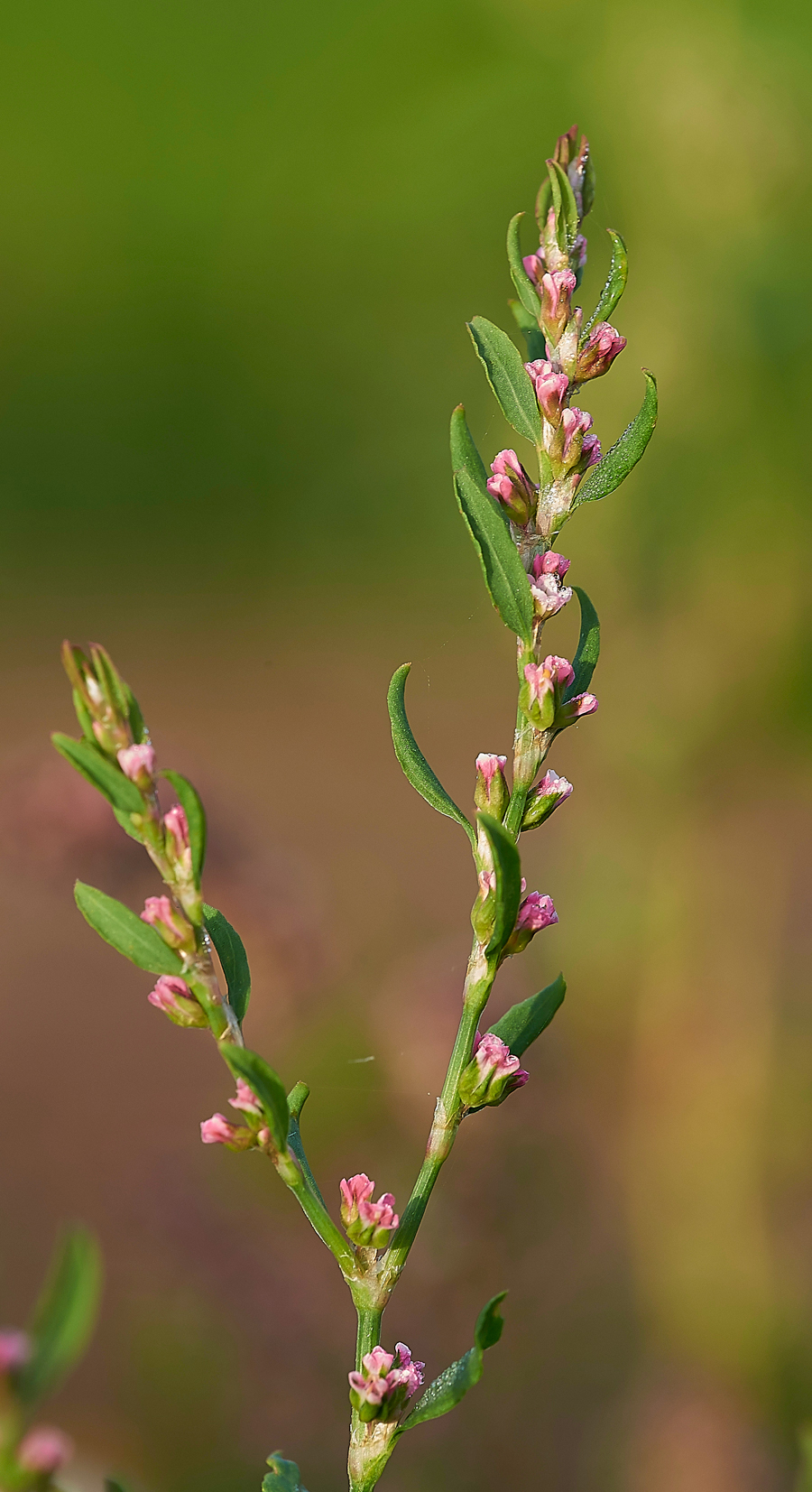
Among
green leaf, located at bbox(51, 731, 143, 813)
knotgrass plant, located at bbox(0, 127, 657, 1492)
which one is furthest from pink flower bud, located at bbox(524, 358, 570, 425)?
green leaf, located at bbox(51, 731, 143, 813)

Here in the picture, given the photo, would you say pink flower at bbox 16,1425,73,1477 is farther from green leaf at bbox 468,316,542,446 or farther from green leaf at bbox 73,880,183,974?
green leaf at bbox 468,316,542,446

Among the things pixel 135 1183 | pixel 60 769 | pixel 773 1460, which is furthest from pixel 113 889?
pixel 773 1460

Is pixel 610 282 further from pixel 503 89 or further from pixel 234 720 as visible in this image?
pixel 234 720

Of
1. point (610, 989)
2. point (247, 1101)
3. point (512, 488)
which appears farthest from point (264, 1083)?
point (610, 989)

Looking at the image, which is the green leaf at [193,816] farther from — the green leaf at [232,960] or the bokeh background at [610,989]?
the bokeh background at [610,989]

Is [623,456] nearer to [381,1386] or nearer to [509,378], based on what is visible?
[509,378]

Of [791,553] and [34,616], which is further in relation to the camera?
[34,616]
